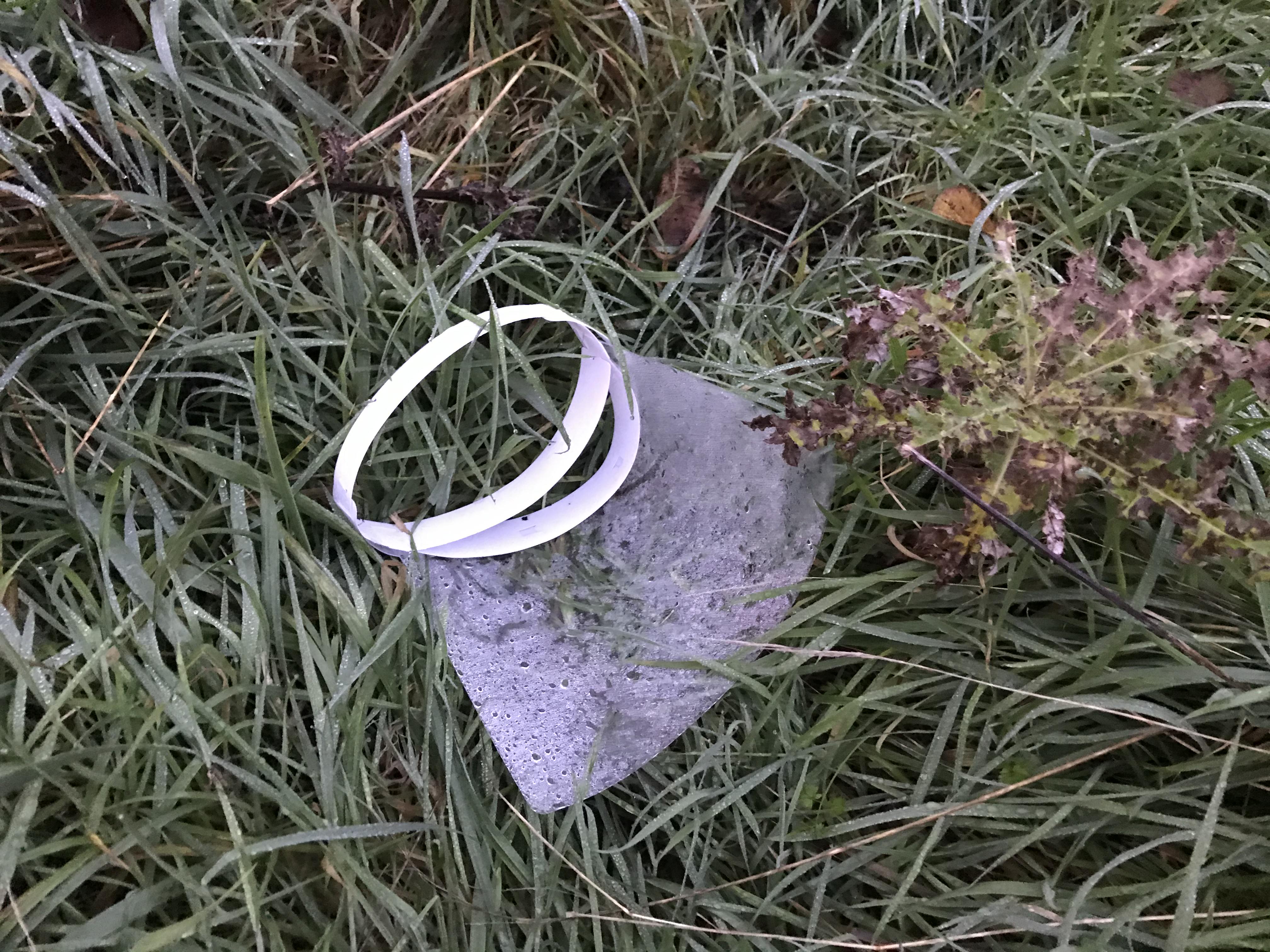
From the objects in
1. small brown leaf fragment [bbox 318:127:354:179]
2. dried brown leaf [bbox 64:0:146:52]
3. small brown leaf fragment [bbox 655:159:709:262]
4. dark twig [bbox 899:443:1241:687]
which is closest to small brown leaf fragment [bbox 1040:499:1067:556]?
dark twig [bbox 899:443:1241:687]

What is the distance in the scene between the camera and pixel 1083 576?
2.89 feet

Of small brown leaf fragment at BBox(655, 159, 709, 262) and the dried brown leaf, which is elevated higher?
the dried brown leaf

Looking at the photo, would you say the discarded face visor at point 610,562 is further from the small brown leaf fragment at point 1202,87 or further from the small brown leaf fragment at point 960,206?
the small brown leaf fragment at point 1202,87

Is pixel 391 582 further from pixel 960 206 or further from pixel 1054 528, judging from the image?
pixel 960 206

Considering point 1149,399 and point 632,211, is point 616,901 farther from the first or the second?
point 632,211

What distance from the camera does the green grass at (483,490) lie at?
96cm

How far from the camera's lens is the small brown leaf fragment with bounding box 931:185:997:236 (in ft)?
4.31

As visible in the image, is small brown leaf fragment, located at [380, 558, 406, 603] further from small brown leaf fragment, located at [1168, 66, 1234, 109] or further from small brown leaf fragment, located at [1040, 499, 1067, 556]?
small brown leaf fragment, located at [1168, 66, 1234, 109]

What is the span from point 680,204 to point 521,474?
1.72 feet

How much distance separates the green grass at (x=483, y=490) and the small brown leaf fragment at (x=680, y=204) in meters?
0.02

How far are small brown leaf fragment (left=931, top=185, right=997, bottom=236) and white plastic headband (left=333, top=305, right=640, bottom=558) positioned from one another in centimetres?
63

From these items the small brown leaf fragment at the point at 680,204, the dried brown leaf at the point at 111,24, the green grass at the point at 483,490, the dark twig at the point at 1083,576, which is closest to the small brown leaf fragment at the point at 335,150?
the green grass at the point at 483,490

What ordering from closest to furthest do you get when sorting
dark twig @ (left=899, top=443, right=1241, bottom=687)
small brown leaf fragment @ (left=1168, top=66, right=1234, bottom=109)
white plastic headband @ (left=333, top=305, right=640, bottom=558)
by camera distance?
dark twig @ (left=899, top=443, right=1241, bottom=687) → white plastic headband @ (left=333, top=305, right=640, bottom=558) → small brown leaf fragment @ (left=1168, top=66, right=1234, bottom=109)

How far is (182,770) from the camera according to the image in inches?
39.3
